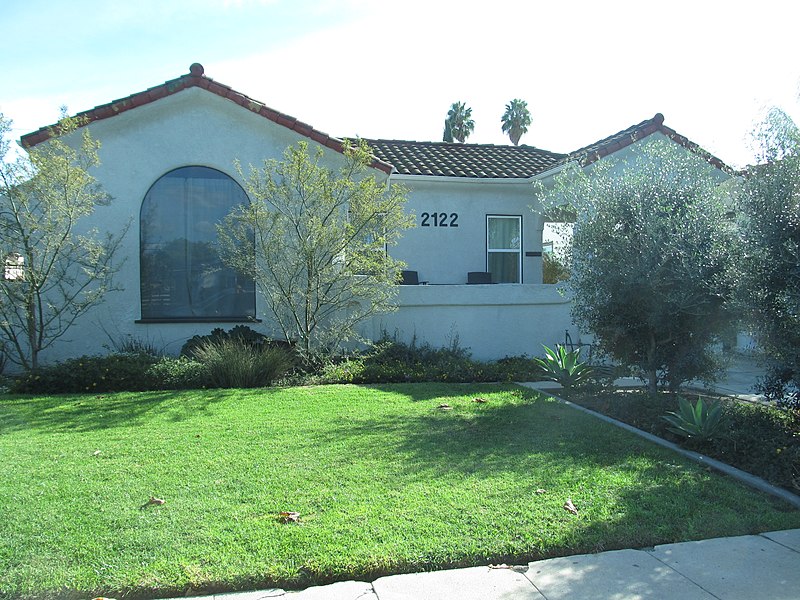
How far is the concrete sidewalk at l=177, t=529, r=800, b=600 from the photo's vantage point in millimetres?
3658

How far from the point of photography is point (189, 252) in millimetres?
11922

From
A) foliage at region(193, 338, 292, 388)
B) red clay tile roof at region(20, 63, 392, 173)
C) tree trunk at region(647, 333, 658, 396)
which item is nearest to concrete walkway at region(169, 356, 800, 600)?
tree trunk at region(647, 333, 658, 396)

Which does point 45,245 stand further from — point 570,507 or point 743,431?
point 743,431

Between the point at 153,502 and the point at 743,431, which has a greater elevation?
the point at 743,431

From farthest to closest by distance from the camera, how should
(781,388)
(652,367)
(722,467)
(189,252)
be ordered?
(189,252) → (652,367) → (781,388) → (722,467)

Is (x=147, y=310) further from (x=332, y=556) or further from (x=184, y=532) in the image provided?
(x=332, y=556)

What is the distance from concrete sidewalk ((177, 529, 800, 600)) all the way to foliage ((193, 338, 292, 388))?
243 inches

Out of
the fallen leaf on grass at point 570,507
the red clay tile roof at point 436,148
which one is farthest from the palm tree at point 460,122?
the fallen leaf on grass at point 570,507

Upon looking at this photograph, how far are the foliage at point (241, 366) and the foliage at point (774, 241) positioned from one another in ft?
21.7

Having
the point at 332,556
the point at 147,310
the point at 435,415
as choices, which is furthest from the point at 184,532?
the point at 147,310

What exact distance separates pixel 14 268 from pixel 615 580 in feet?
32.7

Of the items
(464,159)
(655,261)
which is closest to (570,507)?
(655,261)

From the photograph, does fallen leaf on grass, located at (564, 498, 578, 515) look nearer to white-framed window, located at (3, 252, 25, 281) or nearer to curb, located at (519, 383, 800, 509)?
curb, located at (519, 383, 800, 509)

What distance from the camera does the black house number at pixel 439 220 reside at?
14.6m
